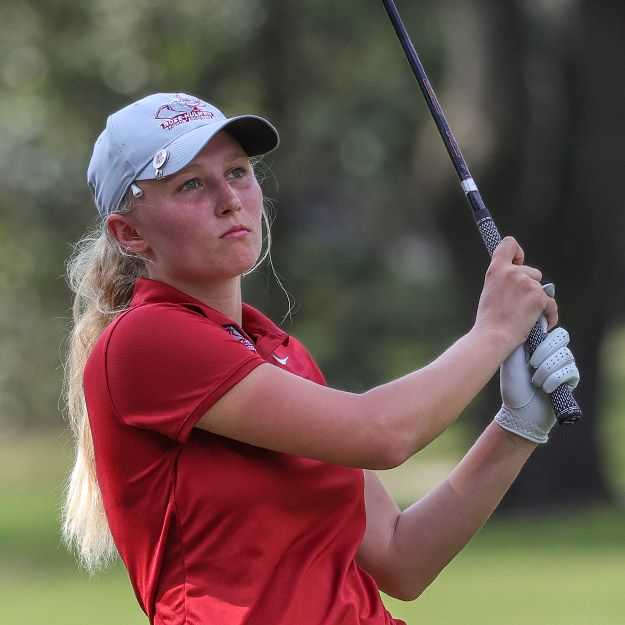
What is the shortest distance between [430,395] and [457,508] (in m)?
0.57

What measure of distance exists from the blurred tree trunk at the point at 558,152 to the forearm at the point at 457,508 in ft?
37.9

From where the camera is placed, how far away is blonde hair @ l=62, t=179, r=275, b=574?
8.64 feet

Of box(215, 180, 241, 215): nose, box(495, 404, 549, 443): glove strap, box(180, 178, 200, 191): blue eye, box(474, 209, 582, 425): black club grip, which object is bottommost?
box(495, 404, 549, 443): glove strap

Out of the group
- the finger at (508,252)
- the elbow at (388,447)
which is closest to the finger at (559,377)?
the finger at (508,252)

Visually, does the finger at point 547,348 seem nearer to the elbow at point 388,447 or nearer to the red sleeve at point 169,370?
the elbow at point 388,447

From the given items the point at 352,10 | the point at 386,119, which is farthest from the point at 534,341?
the point at 386,119

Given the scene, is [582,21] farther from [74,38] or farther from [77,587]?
[77,587]

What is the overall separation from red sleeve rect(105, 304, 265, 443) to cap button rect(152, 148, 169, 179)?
0.31 m


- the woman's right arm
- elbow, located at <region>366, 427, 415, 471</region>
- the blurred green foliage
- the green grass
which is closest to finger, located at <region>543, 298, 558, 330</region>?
the woman's right arm

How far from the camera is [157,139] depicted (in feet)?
8.10

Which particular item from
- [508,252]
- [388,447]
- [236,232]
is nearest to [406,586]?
[388,447]

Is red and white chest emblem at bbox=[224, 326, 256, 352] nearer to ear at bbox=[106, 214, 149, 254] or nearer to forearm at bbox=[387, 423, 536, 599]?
ear at bbox=[106, 214, 149, 254]

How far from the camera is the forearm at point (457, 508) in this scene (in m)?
2.73

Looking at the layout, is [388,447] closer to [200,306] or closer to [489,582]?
[200,306]
